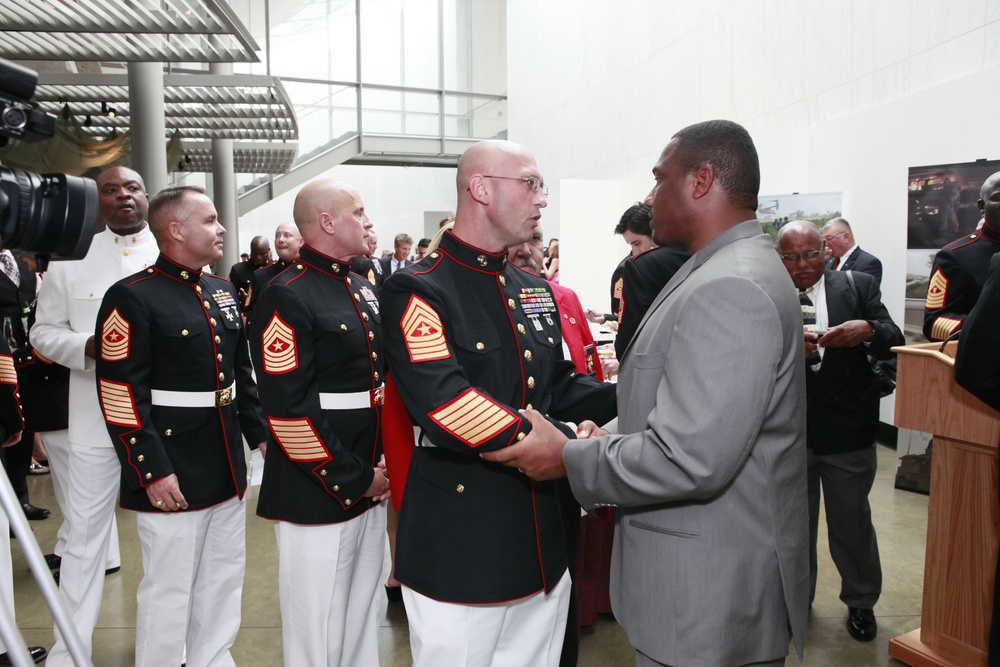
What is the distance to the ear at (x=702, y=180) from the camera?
1570 millimetres

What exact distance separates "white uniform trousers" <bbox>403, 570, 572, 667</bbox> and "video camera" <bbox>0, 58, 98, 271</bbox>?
1082 mm

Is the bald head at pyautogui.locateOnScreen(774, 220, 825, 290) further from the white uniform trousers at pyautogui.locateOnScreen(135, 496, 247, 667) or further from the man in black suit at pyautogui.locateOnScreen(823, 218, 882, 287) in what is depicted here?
the man in black suit at pyautogui.locateOnScreen(823, 218, 882, 287)

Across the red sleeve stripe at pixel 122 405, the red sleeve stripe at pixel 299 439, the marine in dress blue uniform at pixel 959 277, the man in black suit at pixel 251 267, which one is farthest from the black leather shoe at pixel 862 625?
the man in black suit at pixel 251 267

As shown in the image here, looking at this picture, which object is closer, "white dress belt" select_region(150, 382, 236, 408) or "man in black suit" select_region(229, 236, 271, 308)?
"white dress belt" select_region(150, 382, 236, 408)

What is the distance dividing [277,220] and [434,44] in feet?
18.5

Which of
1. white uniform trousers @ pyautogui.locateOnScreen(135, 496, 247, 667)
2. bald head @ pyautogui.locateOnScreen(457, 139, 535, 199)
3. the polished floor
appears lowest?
the polished floor

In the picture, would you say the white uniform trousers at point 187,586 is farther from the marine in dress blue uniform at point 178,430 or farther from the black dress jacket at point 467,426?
the black dress jacket at point 467,426

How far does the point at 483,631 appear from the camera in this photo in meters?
1.80

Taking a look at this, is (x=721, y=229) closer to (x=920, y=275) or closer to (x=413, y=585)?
(x=413, y=585)

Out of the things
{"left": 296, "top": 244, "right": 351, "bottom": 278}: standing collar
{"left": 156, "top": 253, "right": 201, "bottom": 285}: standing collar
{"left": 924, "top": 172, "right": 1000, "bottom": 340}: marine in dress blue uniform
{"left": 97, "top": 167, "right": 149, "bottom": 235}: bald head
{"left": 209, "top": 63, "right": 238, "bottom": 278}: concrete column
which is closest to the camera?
{"left": 296, "top": 244, "right": 351, "bottom": 278}: standing collar

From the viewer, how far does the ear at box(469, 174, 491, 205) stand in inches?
73.7

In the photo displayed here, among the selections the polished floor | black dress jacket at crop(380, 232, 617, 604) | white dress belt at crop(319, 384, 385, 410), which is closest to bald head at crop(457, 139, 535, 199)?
black dress jacket at crop(380, 232, 617, 604)

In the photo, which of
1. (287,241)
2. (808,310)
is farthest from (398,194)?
(808,310)

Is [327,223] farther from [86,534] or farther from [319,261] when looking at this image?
[86,534]
